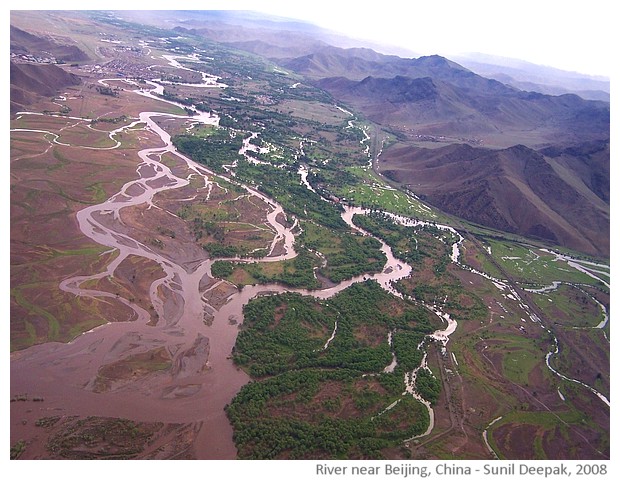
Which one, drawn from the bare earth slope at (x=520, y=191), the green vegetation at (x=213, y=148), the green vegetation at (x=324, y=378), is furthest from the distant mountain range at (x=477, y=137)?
the green vegetation at (x=324, y=378)

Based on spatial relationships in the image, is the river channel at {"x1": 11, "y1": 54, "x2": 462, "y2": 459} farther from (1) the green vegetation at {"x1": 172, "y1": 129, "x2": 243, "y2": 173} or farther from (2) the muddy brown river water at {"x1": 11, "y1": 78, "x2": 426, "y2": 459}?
(1) the green vegetation at {"x1": 172, "y1": 129, "x2": 243, "y2": 173}

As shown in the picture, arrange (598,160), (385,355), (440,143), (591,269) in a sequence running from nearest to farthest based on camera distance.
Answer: (385,355), (591,269), (598,160), (440,143)

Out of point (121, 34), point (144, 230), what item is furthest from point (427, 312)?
point (121, 34)

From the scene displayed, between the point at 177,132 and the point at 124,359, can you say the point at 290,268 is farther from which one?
the point at 177,132

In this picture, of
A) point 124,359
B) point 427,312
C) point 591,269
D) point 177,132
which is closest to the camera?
point 124,359

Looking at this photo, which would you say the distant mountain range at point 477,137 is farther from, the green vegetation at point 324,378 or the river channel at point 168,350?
the green vegetation at point 324,378

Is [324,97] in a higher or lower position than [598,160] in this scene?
lower

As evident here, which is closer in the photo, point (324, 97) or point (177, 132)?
point (177, 132)

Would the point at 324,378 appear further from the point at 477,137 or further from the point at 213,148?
the point at 477,137

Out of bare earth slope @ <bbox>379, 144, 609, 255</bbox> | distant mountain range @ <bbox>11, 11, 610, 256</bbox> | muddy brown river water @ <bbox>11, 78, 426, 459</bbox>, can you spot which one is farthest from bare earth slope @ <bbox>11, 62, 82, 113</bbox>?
bare earth slope @ <bbox>379, 144, 609, 255</bbox>

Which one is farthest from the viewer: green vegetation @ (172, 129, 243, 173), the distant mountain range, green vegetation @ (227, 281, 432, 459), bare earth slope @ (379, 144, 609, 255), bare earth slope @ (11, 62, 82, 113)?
bare earth slope @ (11, 62, 82, 113)

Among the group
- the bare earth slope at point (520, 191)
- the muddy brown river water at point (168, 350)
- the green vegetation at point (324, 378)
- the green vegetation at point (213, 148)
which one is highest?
the bare earth slope at point (520, 191)
